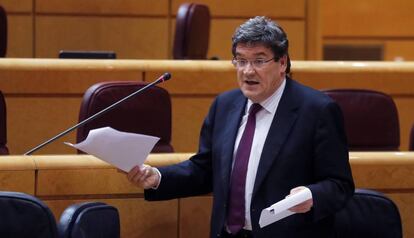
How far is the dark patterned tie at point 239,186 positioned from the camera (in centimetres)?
200

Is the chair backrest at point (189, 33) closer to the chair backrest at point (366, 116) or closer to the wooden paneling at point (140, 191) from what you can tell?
the chair backrest at point (366, 116)

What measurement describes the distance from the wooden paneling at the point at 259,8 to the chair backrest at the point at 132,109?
2231mm

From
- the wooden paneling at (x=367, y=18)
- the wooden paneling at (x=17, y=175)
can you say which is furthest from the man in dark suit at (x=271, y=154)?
the wooden paneling at (x=367, y=18)

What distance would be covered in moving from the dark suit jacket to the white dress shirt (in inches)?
0.6

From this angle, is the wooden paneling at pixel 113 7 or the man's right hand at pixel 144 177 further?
the wooden paneling at pixel 113 7

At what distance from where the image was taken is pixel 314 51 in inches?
205

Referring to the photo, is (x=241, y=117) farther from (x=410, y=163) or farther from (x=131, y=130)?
(x=131, y=130)

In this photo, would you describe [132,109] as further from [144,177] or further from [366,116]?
[144,177]

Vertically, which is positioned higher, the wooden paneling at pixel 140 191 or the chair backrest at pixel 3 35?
the chair backrest at pixel 3 35

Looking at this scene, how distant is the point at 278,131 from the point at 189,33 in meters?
2.26

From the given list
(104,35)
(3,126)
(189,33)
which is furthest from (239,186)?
(104,35)

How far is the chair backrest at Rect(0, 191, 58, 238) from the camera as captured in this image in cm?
187

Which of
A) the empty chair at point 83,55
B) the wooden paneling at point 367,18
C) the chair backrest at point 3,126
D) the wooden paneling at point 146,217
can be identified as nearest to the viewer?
the wooden paneling at point 146,217

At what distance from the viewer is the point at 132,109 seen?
9.56ft
